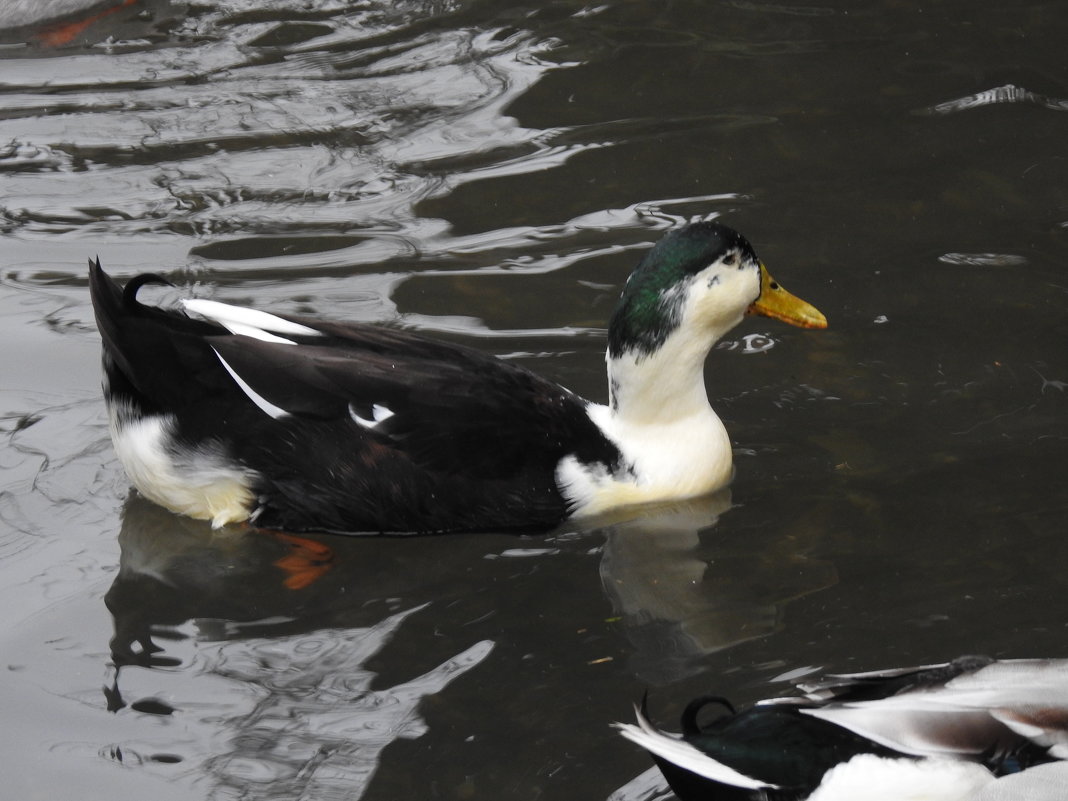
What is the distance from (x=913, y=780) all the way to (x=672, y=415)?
2071 mm

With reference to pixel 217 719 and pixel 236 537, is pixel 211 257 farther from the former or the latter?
pixel 217 719

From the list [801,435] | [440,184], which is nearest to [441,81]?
[440,184]

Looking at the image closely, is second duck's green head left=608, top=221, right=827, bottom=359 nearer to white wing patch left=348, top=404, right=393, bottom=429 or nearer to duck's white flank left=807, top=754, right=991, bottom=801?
white wing patch left=348, top=404, right=393, bottom=429

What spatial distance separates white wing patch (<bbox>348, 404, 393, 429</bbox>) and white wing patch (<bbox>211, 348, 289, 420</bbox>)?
0.63 feet

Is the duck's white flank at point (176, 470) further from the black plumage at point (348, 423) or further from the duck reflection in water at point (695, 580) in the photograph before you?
the duck reflection in water at point (695, 580)

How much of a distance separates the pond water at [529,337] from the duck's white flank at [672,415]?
0.34 feet

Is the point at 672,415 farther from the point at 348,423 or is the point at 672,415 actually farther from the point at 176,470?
the point at 176,470

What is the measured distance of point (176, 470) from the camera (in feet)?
14.8

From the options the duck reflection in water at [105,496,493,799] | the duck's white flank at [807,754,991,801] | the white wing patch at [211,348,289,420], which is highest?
the white wing patch at [211,348,289,420]

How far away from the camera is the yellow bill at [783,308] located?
4809 millimetres

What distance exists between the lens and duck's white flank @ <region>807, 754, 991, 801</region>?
2.73 metres

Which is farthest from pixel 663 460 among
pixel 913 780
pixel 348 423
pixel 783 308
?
pixel 913 780

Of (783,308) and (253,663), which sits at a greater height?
(783,308)

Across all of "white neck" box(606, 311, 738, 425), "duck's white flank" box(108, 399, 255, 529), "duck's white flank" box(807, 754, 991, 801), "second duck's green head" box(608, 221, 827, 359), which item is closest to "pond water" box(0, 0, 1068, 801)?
"duck's white flank" box(108, 399, 255, 529)
